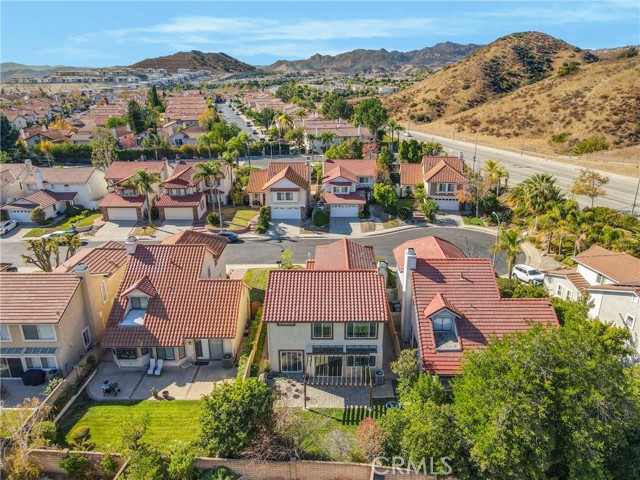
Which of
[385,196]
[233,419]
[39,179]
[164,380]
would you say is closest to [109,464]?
[233,419]

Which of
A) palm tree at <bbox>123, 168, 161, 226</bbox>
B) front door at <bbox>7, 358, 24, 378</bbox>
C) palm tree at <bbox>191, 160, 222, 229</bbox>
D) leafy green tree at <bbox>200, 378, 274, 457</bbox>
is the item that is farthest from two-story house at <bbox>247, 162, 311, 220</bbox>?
leafy green tree at <bbox>200, 378, 274, 457</bbox>

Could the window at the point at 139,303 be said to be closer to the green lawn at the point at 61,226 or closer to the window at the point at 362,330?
the window at the point at 362,330

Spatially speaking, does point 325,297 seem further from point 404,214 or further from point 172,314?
point 404,214

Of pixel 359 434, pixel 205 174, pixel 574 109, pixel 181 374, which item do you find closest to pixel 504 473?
pixel 359 434

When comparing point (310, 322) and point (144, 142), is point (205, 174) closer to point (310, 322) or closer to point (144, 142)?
point (310, 322)


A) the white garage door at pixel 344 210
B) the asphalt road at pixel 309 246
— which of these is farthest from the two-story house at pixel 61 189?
the white garage door at pixel 344 210

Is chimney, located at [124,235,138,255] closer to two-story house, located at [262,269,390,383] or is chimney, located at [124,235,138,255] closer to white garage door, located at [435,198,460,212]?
two-story house, located at [262,269,390,383]
